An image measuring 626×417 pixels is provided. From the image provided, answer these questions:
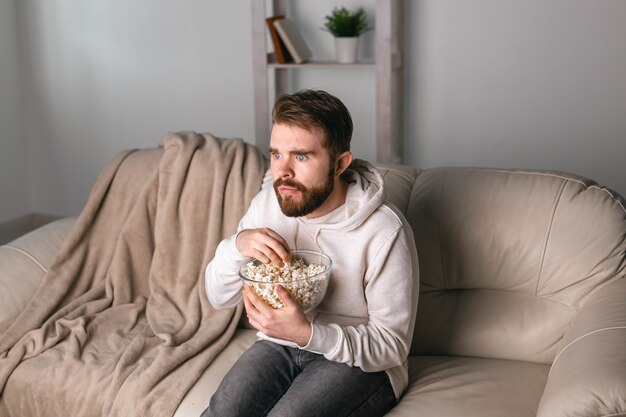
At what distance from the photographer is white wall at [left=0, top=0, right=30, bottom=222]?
14.3 ft

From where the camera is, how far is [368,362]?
6.32ft

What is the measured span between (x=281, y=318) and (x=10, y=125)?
302cm

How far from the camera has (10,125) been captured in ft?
14.5

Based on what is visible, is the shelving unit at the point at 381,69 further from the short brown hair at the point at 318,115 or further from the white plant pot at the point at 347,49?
the short brown hair at the point at 318,115

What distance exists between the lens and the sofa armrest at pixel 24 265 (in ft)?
8.24

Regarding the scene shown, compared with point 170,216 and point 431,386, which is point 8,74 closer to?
point 170,216

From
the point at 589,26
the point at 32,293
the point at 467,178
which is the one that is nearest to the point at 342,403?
the point at 467,178

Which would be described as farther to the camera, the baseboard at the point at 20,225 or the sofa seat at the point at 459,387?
the baseboard at the point at 20,225

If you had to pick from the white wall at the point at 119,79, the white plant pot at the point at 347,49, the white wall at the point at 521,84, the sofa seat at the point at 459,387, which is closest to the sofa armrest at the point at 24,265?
the sofa seat at the point at 459,387

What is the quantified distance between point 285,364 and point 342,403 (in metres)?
0.20

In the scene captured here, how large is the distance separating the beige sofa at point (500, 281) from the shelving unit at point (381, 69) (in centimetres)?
112

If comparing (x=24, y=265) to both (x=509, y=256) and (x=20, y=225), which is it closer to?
(x=509, y=256)

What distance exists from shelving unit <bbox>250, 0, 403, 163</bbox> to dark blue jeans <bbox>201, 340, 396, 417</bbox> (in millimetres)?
1682

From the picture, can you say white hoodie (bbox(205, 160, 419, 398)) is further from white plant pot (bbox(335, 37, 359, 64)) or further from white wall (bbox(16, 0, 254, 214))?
white wall (bbox(16, 0, 254, 214))
